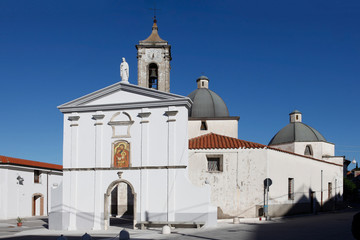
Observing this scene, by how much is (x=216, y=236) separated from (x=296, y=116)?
100 feet

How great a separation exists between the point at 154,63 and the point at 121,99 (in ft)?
34.4

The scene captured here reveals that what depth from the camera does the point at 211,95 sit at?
1457 inches

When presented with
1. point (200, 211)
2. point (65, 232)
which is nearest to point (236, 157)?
point (200, 211)

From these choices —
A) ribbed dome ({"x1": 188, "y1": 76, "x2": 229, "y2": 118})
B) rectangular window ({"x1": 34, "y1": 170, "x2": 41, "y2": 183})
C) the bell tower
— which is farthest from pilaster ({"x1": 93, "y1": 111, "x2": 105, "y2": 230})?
rectangular window ({"x1": 34, "y1": 170, "x2": 41, "y2": 183})

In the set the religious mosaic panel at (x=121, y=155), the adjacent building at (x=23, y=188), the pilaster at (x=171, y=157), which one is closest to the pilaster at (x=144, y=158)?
the religious mosaic panel at (x=121, y=155)

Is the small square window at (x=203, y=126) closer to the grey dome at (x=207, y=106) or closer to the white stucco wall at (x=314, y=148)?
the grey dome at (x=207, y=106)

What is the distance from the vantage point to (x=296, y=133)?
4228cm

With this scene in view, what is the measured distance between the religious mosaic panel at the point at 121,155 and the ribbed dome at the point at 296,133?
2458 centimetres

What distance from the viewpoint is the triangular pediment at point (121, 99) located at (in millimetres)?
22203

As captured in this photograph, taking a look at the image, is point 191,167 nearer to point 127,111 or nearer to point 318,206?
point 127,111

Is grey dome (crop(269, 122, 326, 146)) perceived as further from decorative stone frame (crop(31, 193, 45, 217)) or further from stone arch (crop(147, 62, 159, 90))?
decorative stone frame (crop(31, 193, 45, 217))

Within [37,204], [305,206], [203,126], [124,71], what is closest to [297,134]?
[305,206]

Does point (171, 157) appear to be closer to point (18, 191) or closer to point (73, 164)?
point (73, 164)

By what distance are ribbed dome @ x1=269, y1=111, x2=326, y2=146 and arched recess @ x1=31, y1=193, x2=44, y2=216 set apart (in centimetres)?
2543
